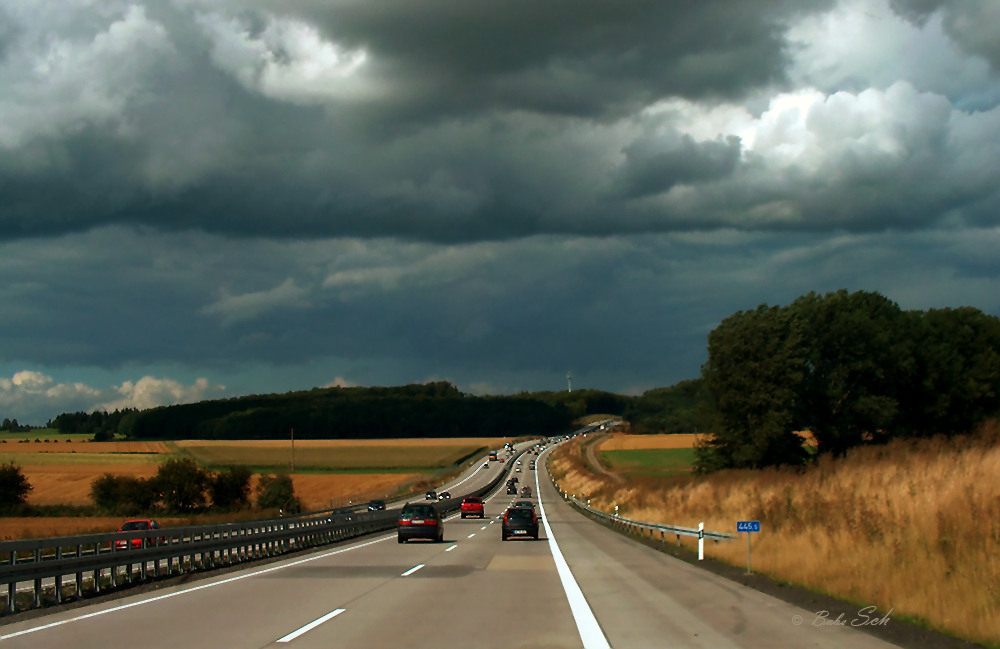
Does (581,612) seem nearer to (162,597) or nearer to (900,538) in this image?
(900,538)

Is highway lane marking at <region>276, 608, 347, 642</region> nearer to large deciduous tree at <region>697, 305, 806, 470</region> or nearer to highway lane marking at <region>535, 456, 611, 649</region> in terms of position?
highway lane marking at <region>535, 456, 611, 649</region>

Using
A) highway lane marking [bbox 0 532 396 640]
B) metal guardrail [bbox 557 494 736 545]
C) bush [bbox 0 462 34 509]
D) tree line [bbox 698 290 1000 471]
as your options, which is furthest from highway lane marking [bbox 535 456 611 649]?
bush [bbox 0 462 34 509]

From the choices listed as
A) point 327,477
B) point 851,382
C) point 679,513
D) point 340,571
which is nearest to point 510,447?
point 327,477

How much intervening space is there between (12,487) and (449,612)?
91126 millimetres

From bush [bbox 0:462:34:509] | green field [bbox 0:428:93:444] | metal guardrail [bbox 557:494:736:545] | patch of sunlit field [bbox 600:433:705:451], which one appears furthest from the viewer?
green field [bbox 0:428:93:444]

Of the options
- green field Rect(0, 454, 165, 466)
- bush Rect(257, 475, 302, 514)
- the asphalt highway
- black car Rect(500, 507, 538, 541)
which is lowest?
bush Rect(257, 475, 302, 514)

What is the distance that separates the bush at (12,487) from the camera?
292ft

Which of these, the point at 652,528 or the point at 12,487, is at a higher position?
the point at 12,487

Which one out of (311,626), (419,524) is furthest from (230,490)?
(311,626)

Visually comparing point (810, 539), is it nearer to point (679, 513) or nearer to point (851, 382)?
point (679, 513)

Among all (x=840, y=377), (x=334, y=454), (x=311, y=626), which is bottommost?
(x=334, y=454)

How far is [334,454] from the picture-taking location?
147625 mm

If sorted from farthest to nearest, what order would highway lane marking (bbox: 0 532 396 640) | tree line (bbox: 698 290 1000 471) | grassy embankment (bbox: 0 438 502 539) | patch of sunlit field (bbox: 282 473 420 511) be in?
grassy embankment (bbox: 0 438 502 539) < patch of sunlit field (bbox: 282 473 420 511) < tree line (bbox: 698 290 1000 471) < highway lane marking (bbox: 0 532 396 640)

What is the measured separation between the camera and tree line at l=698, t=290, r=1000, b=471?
75.6 metres
